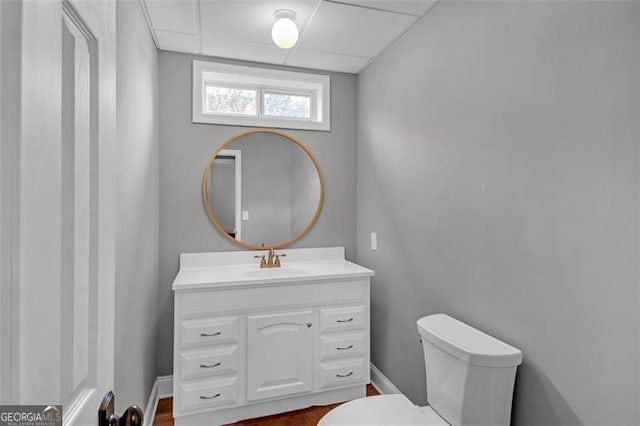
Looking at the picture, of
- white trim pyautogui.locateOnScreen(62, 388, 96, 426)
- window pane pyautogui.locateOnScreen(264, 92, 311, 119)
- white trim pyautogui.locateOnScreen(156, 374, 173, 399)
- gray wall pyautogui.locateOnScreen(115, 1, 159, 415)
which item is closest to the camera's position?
white trim pyautogui.locateOnScreen(62, 388, 96, 426)

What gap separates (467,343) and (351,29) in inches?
69.2

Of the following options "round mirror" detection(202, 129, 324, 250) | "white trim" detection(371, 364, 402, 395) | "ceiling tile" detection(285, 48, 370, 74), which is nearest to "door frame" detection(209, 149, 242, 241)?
"round mirror" detection(202, 129, 324, 250)

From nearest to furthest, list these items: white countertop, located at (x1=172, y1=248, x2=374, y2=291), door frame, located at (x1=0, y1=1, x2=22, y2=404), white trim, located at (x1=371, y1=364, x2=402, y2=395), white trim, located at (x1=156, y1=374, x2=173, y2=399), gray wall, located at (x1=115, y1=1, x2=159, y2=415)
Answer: door frame, located at (x1=0, y1=1, x2=22, y2=404) → gray wall, located at (x1=115, y1=1, x2=159, y2=415) → white countertop, located at (x1=172, y1=248, x2=374, y2=291) → white trim, located at (x1=371, y1=364, x2=402, y2=395) → white trim, located at (x1=156, y1=374, x2=173, y2=399)

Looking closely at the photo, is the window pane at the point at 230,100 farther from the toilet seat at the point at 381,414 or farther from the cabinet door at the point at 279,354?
the toilet seat at the point at 381,414

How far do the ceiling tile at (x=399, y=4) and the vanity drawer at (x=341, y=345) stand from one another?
6.13ft

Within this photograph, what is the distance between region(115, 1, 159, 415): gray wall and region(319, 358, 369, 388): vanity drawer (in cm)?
101

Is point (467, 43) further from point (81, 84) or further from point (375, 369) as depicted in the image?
point (375, 369)

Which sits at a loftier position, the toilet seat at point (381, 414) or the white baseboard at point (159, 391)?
the toilet seat at point (381, 414)

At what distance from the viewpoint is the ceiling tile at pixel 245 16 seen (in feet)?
5.75

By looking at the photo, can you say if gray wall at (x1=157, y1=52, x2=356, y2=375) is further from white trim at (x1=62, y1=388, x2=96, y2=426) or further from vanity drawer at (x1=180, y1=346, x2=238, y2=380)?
white trim at (x1=62, y1=388, x2=96, y2=426)

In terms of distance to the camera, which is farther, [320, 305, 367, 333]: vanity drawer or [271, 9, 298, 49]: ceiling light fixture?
[320, 305, 367, 333]: vanity drawer

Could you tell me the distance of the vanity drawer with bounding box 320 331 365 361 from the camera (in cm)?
210

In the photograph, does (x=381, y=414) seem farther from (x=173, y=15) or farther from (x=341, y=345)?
(x=173, y=15)

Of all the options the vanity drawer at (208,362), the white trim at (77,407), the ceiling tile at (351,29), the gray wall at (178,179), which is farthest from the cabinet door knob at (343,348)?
the ceiling tile at (351,29)
